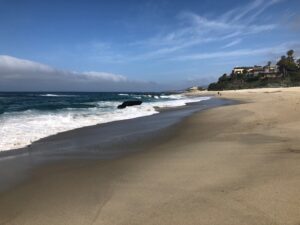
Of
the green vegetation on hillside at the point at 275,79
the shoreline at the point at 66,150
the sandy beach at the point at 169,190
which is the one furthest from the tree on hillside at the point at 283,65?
the sandy beach at the point at 169,190

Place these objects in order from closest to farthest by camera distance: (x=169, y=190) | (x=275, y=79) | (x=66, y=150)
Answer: (x=169, y=190)
(x=66, y=150)
(x=275, y=79)

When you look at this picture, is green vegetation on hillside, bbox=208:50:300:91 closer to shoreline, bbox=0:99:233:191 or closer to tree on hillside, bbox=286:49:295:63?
tree on hillside, bbox=286:49:295:63

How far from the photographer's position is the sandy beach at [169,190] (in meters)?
4.28

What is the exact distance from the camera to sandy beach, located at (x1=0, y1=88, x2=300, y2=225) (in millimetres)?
4277

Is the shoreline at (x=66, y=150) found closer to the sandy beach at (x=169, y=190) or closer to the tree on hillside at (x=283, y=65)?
the sandy beach at (x=169, y=190)

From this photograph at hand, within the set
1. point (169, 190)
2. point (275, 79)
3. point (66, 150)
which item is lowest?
→ point (66, 150)

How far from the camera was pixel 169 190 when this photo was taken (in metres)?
5.29

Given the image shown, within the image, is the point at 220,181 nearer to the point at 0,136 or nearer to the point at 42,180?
the point at 42,180

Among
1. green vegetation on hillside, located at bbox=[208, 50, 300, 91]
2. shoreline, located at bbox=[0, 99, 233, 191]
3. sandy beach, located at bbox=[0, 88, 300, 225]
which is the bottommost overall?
shoreline, located at bbox=[0, 99, 233, 191]

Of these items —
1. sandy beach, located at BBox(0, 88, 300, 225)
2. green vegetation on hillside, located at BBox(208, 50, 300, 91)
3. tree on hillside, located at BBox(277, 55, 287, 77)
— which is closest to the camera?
sandy beach, located at BBox(0, 88, 300, 225)

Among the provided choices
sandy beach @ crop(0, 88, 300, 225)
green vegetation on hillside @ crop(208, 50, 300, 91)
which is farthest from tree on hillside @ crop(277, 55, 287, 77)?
sandy beach @ crop(0, 88, 300, 225)

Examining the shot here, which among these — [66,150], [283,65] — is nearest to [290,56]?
[283,65]

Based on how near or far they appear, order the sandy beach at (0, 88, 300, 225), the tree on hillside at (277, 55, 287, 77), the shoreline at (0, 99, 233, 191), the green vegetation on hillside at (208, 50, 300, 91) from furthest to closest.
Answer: the tree on hillside at (277, 55, 287, 77) < the green vegetation on hillside at (208, 50, 300, 91) < the shoreline at (0, 99, 233, 191) < the sandy beach at (0, 88, 300, 225)

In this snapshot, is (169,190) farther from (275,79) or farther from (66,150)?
(275,79)
